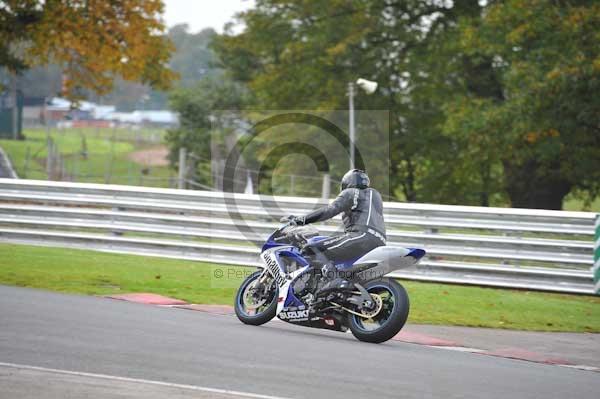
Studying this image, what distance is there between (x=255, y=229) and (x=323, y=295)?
6.78 m

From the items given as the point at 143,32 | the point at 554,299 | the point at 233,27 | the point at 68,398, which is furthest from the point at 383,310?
the point at 233,27

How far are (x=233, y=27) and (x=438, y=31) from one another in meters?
14.9

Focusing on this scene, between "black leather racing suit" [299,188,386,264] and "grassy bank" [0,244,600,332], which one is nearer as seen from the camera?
"black leather racing suit" [299,188,386,264]

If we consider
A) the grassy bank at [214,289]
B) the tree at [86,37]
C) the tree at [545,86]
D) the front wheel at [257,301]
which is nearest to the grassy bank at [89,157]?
the tree at [86,37]

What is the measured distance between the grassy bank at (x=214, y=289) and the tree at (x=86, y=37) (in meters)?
13.8

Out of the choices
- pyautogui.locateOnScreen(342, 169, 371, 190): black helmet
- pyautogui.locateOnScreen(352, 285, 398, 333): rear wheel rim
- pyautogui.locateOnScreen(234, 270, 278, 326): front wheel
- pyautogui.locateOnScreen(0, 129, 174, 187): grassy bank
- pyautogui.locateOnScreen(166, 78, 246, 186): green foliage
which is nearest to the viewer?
pyautogui.locateOnScreen(352, 285, 398, 333): rear wheel rim

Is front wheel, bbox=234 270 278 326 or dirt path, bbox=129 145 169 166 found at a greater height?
dirt path, bbox=129 145 169 166

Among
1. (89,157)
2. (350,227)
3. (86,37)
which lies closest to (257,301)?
(350,227)

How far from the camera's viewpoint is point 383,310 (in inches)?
373

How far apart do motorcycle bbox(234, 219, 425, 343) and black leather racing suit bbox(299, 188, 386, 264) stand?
0.38 ft

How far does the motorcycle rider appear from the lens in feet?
32.2

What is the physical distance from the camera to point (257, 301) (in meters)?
10.4

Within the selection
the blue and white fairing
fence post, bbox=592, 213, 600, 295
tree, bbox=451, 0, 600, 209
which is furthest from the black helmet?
tree, bbox=451, 0, 600, 209

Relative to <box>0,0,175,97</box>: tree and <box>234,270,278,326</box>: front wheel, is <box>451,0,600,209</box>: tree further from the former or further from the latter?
<box>234,270,278,326</box>: front wheel
